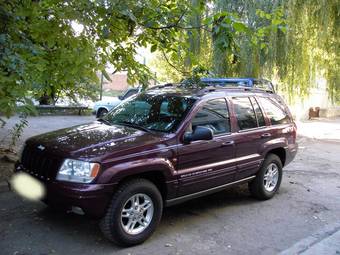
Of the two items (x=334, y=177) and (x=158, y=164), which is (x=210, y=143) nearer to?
(x=158, y=164)

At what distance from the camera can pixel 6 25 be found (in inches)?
161

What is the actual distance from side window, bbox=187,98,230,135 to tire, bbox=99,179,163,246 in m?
1.11

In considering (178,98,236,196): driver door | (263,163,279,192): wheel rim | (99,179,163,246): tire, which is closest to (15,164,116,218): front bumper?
(99,179,163,246): tire

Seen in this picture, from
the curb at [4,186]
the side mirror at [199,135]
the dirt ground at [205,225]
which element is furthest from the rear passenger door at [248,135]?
the curb at [4,186]

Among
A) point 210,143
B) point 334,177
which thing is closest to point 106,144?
point 210,143

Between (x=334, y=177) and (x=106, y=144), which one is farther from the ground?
(x=106, y=144)

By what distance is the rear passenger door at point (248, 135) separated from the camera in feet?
20.1

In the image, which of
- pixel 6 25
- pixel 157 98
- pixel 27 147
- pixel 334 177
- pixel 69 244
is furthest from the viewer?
pixel 334 177

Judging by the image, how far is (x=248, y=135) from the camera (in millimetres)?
6254

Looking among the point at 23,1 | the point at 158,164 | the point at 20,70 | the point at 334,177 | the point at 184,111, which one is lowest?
the point at 334,177

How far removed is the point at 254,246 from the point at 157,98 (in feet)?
7.92

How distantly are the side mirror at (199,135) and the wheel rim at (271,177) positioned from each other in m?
1.97

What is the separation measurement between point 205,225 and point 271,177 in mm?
1885

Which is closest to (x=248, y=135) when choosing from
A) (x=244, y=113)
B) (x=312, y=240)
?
(x=244, y=113)
